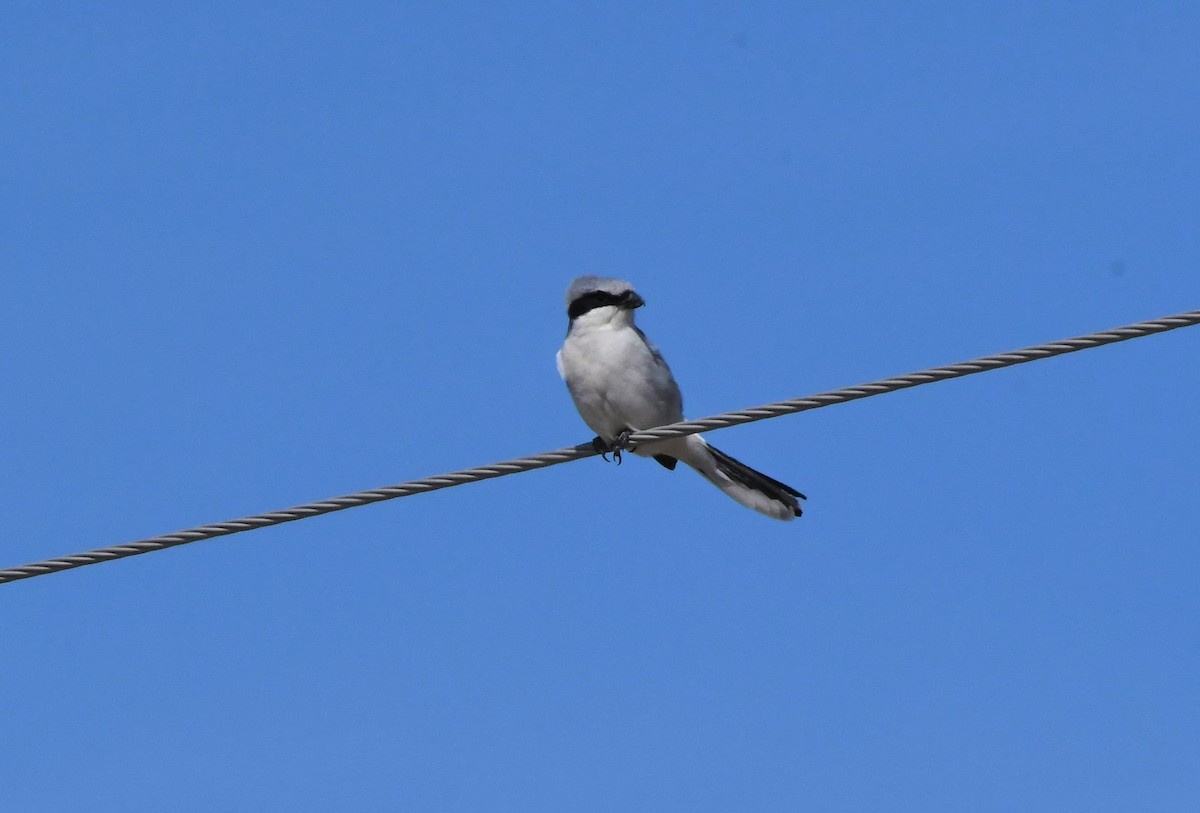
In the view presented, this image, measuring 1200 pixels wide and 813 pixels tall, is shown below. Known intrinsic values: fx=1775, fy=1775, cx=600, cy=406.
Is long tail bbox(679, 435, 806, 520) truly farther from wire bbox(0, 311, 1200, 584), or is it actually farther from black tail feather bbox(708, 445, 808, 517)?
wire bbox(0, 311, 1200, 584)

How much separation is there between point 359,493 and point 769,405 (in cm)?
153

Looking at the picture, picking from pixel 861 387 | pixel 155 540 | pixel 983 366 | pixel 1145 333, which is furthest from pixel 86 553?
pixel 1145 333

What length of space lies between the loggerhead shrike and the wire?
225 centimetres

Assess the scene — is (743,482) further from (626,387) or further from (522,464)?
(522,464)

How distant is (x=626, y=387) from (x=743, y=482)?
0.81 meters

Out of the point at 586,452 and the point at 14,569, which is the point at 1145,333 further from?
the point at 14,569

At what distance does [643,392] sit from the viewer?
898cm

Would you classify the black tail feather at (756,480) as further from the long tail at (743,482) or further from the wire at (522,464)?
the wire at (522,464)

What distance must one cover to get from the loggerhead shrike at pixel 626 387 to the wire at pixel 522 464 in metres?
2.25

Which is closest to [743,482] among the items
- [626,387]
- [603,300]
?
[626,387]

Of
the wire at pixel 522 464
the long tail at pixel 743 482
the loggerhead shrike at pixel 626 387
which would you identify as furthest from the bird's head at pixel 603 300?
the wire at pixel 522 464

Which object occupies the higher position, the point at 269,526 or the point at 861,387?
the point at 861,387

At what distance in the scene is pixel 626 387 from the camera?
893cm

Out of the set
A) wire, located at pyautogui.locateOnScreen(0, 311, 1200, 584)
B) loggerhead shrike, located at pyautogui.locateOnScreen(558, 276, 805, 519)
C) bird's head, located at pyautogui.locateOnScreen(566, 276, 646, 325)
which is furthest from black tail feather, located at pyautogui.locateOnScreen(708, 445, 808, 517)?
wire, located at pyautogui.locateOnScreen(0, 311, 1200, 584)
